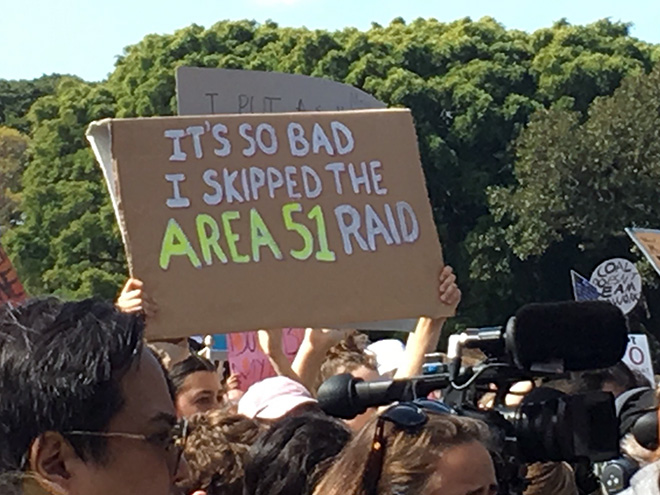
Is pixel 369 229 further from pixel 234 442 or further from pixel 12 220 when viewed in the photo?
pixel 12 220

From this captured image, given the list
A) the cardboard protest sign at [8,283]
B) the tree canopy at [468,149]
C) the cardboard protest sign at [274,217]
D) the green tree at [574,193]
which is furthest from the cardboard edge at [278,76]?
the green tree at [574,193]

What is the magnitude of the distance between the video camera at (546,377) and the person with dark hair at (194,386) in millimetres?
2161

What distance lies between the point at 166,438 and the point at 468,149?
29.9 metres

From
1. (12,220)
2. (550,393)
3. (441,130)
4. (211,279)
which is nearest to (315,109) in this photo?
(211,279)

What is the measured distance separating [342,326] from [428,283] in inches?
10.9

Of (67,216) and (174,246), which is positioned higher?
(174,246)

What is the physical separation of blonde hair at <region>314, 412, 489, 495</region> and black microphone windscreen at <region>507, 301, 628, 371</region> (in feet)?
0.60

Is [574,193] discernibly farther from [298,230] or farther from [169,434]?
[169,434]

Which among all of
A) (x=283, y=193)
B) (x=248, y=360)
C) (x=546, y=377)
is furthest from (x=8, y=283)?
(x=546, y=377)

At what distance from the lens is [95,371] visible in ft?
6.55

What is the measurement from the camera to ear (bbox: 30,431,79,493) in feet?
6.46

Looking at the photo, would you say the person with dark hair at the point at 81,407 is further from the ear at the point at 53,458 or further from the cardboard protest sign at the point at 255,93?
the cardboard protest sign at the point at 255,93

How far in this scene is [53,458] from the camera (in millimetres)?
1979

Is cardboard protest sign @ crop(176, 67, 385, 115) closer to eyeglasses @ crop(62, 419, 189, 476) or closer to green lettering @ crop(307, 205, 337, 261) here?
green lettering @ crop(307, 205, 337, 261)
